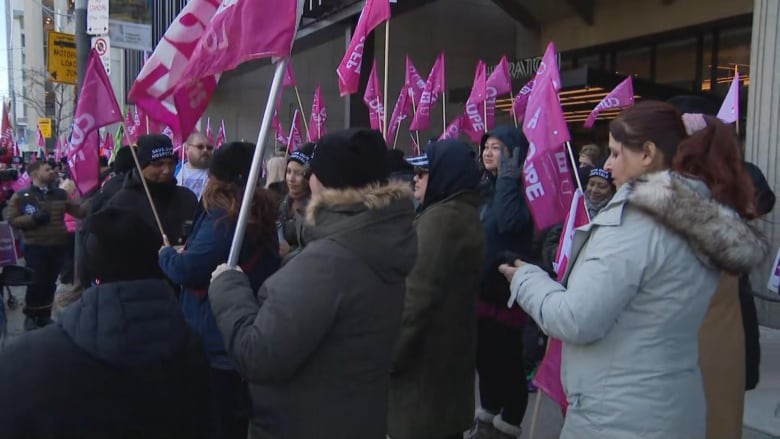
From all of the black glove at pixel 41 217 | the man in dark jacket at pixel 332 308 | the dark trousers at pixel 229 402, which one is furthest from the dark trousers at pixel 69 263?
the man in dark jacket at pixel 332 308

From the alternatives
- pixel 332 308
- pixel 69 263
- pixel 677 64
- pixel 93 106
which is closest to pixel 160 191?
pixel 93 106

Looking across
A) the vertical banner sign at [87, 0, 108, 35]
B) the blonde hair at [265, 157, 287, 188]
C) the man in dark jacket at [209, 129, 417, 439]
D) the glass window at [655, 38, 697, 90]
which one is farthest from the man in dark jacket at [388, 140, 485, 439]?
the glass window at [655, 38, 697, 90]

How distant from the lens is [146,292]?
5.48 feet

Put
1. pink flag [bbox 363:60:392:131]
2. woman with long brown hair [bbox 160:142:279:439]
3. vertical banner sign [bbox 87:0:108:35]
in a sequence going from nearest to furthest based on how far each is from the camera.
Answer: woman with long brown hair [bbox 160:142:279:439], vertical banner sign [bbox 87:0:108:35], pink flag [bbox 363:60:392:131]

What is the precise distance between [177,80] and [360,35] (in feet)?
9.44

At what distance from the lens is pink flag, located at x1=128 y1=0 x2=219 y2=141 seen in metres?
3.10

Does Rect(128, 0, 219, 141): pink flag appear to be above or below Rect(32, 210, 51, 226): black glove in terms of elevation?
above

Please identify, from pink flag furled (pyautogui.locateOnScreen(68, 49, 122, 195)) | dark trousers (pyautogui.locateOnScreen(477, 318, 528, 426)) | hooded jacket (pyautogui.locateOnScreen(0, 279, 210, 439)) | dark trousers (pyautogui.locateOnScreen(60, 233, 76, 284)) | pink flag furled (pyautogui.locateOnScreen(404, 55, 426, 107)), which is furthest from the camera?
pink flag furled (pyautogui.locateOnScreen(404, 55, 426, 107))

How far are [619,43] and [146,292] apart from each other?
13413 mm

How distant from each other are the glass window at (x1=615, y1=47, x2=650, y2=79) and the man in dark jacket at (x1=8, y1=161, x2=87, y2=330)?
36.1ft

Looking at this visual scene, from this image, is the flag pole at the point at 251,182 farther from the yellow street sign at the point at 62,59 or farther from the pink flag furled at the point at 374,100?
the yellow street sign at the point at 62,59

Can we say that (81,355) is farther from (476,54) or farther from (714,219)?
(476,54)

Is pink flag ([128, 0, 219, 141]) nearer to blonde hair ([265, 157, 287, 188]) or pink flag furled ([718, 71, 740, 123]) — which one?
blonde hair ([265, 157, 287, 188])

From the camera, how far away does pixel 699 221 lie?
1876 mm
